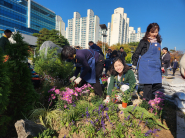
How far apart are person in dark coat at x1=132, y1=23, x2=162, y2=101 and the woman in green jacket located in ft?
0.94

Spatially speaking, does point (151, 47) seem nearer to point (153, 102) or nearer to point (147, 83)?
point (147, 83)

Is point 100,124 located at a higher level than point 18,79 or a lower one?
lower

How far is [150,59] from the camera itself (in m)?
2.20

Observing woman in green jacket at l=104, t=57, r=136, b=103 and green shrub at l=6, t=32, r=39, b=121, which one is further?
woman in green jacket at l=104, t=57, r=136, b=103

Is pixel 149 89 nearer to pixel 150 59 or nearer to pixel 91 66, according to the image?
pixel 150 59

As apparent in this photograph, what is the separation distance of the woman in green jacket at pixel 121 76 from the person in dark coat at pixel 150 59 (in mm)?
288

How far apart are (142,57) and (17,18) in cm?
6842

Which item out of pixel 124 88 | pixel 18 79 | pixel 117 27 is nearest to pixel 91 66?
pixel 124 88

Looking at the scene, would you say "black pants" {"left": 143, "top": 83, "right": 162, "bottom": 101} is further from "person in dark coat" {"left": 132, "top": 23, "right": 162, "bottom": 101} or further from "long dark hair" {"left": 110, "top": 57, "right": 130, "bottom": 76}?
"long dark hair" {"left": 110, "top": 57, "right": 130, "bottom": 76}

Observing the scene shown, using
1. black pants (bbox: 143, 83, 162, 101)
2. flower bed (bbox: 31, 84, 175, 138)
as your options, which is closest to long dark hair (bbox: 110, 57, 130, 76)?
black pants (bbox: 143, 83, 162, 101)

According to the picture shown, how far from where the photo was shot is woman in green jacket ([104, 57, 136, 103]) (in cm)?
253

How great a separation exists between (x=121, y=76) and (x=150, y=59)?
2.56 feet

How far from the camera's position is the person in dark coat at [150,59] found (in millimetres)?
2197

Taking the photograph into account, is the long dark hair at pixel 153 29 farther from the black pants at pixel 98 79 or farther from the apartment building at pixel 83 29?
the apartment building at pixel 83 29
